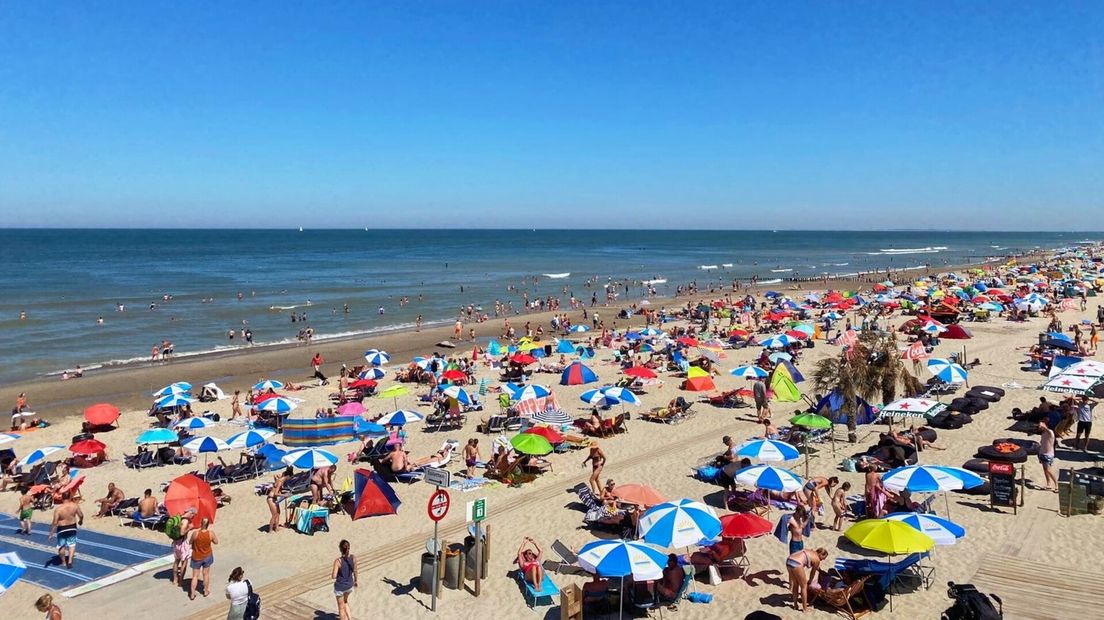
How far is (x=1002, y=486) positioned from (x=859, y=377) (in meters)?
4.81

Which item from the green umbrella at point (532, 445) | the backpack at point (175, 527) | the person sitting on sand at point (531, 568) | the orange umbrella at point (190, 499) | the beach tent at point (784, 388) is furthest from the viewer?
the beach tent at point (784, 388)

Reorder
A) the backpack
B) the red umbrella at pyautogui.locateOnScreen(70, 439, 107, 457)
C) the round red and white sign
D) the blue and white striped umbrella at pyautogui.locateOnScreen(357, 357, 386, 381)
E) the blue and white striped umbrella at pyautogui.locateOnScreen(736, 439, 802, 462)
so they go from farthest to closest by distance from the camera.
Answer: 1. the blue and white striped umbrella at pyautogui.locateOnScreen(357, 357, 386, 381)
2. the red umbrella at pyautogui.locateOnScreen(70, 439, 107, 457)
3. the blue and white striped umbrella at pyautogui.locateOnScreen(736, 439, 802, 462)
4. the backpack
5. the round red and white sign

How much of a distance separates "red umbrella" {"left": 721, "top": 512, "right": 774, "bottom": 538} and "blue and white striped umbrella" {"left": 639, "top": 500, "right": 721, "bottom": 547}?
1.05 ft

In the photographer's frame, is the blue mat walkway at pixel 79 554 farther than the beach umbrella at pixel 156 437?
No

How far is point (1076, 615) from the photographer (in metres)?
7.91

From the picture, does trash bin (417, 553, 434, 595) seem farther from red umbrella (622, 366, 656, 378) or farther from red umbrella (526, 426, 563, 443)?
red umbrella (622, 366, 656, 378)

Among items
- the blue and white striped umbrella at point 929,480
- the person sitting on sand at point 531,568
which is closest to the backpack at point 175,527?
the person sitting on sand at point 531,568

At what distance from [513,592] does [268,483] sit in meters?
6.85

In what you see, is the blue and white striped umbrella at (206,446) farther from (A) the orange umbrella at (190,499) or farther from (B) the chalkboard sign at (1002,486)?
→ (B) the chalkboard sign at (1002,486)

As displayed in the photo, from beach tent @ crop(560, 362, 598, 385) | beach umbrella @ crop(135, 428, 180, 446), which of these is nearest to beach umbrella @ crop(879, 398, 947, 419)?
beach tent @ crop(560, 362, 598, 385)

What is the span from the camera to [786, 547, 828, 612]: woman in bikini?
27.4 feet

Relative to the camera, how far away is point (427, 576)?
9039 millimetres

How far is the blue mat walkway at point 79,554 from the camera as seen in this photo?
9703mm

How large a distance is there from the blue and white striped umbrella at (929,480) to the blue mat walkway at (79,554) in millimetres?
10503
